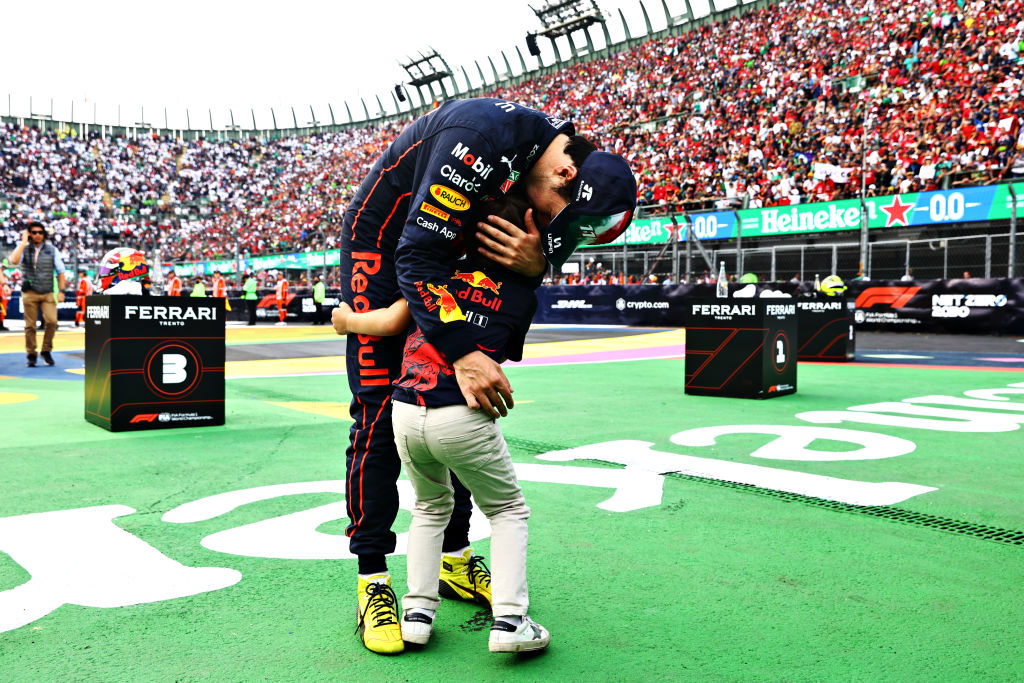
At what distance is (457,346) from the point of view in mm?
2049

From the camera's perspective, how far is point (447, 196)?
6.68ft

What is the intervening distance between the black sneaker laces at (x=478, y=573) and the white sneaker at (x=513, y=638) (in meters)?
0.49

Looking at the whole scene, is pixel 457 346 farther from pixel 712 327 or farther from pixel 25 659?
pixel 712 327

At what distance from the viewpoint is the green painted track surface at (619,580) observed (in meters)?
2.08

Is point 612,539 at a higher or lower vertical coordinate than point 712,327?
lower

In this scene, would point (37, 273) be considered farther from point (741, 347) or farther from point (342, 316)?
point (342, 316)

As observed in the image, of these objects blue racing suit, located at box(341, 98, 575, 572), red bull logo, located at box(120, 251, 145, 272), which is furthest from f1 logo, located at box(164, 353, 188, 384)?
blue racing suit, located at box(341, 98, 575, 572)

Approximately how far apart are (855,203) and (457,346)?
1969 centimetres

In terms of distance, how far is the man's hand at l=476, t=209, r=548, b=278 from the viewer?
2084mm

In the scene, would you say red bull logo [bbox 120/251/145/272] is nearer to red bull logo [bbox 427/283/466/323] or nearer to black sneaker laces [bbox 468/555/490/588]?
black sneaker laces [bbox 468/555/490/588]

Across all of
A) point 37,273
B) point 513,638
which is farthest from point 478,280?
point 37,273

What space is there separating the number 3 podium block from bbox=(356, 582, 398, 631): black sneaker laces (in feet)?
12.7

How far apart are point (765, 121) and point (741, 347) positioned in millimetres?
20483

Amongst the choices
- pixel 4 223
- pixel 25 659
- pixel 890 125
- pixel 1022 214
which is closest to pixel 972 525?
pixel 25 659
